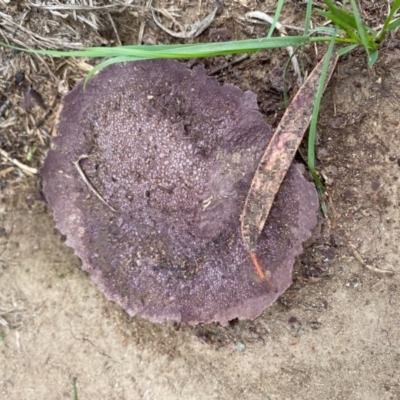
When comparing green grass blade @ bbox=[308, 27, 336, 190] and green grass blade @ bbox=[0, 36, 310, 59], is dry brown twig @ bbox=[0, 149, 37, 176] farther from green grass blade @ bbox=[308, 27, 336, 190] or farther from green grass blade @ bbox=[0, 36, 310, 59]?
green grass blade @ bbox=[308, 27, 336, 190]

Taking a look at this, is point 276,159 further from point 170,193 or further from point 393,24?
point 393,24

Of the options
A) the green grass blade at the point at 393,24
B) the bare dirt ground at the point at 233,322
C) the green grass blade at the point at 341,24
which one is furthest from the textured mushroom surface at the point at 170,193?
the green grass blade at the point at 393,24

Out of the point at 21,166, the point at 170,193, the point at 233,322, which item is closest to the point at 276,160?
the point at 170,193

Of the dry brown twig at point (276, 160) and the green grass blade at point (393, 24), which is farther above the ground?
the green grass blade at point (393, 24)

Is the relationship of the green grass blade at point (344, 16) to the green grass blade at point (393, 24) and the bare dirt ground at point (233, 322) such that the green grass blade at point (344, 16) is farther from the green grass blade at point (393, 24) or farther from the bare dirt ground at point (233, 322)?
the bare dirt ground at point (233, 322)

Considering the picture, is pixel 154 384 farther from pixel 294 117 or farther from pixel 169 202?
pixel 294 117

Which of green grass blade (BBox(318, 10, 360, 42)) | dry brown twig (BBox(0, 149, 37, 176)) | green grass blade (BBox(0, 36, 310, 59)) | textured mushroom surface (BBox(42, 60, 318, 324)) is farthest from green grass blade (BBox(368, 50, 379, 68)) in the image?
dry brown twig (BBox(0, 149, 37, 176))

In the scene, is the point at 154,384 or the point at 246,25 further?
the point at 154,384

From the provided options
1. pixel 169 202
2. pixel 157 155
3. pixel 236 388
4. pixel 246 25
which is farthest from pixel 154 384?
pixel 246 25
